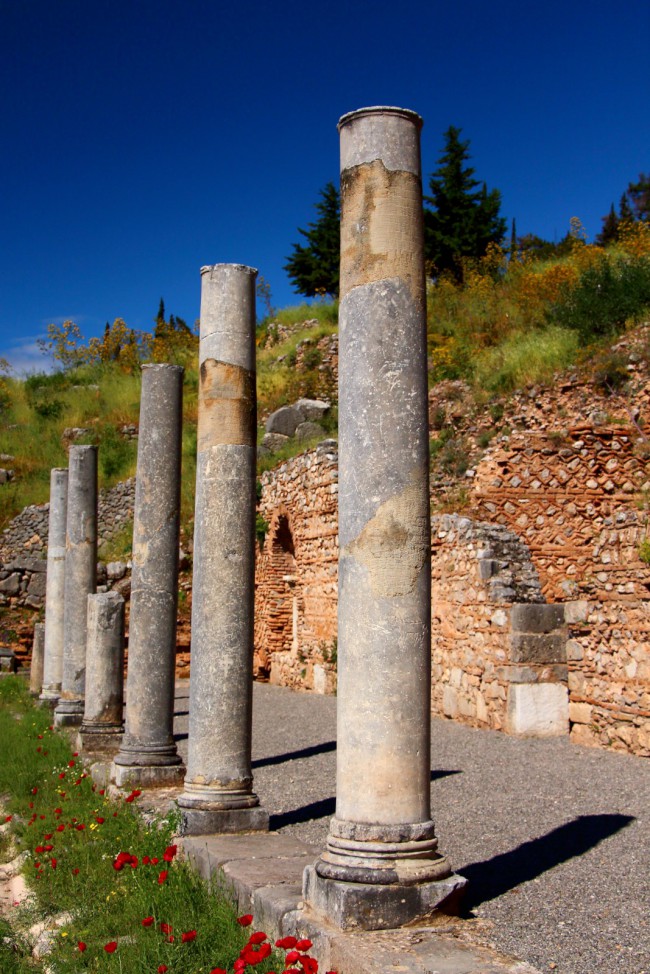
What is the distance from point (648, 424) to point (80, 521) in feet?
28.1

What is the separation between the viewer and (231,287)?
666 cm

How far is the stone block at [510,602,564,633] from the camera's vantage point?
10859 millimetres

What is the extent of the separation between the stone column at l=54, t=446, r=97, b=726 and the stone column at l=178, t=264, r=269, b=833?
6.35 m

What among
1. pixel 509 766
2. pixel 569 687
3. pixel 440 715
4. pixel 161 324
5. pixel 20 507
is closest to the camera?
pixel 509 766

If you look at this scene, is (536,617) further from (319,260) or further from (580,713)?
(319,260)

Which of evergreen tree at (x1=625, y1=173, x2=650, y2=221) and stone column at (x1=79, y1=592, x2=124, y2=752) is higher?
evergreen tree at (x1=625, y1=173, x2=650, y2=221)

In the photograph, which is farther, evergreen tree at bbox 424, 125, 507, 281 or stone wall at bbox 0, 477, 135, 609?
evergreen tree at bbox 424, 125, 507, 281

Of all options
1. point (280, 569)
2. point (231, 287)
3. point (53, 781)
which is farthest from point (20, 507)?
point (231, 287)

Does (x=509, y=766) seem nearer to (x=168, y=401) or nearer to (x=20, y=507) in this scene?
(x=168, y=401)

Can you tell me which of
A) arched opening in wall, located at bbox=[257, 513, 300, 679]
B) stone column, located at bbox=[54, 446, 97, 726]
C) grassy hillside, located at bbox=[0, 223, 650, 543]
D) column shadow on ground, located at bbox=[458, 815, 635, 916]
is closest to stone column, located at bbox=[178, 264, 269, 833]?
column shadow on ground, located at bbox=[458, 815, 635, 916]

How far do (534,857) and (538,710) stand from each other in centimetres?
518

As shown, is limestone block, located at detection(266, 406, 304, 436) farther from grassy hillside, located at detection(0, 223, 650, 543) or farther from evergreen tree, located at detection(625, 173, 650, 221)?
evergreen tree, located at detection(625, 173, 650, 221)

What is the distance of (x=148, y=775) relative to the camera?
7410 mm

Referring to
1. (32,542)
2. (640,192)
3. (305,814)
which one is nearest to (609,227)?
(640,192)
